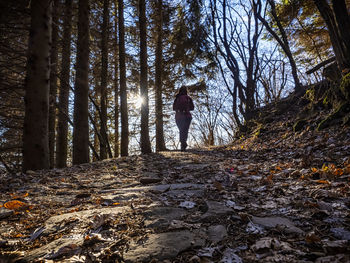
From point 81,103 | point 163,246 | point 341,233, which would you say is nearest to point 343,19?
point 341,233

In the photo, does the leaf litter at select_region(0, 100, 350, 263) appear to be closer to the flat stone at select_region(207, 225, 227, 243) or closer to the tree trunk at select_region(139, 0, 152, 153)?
the flat stone at select_region(207, 225, 227, 243)

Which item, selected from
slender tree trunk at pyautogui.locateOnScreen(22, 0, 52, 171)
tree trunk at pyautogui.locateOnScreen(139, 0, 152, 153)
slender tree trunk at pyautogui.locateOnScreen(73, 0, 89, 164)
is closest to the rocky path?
slender tree trunk at pyautogui.locateOnScreen(22, 0, 52, 171)

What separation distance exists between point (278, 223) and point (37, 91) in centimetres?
503

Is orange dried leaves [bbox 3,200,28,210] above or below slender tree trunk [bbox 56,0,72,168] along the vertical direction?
below

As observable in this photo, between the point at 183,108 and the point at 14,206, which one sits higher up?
the point at 183,108

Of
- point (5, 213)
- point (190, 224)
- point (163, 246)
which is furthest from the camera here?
point (5, 213)

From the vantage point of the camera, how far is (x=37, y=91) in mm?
4547

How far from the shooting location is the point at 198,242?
119cm

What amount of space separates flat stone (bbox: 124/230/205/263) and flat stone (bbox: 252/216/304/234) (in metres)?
0.46

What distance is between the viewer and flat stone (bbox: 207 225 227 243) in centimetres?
123

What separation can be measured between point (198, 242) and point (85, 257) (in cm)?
60

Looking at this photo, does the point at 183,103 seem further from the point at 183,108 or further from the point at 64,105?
the point at 64,105

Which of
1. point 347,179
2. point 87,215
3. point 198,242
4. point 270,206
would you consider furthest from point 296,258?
point 347,179

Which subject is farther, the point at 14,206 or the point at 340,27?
the point at 340,27
